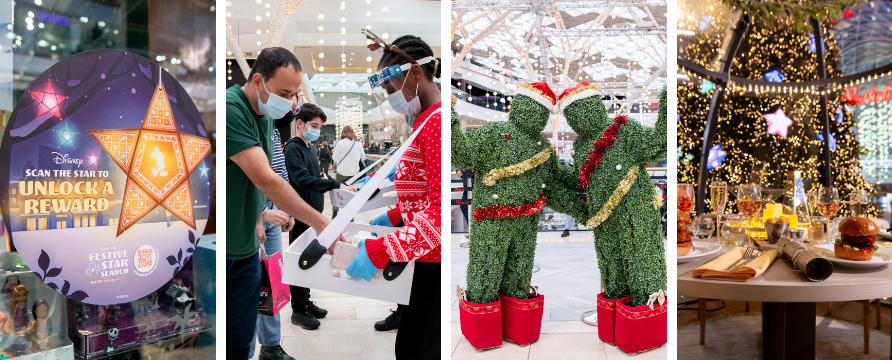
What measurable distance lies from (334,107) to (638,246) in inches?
55.4

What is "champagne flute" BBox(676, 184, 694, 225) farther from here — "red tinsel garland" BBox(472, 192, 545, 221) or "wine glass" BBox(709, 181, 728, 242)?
"red tinsel garland" BBox(472, 192, 545, 221)

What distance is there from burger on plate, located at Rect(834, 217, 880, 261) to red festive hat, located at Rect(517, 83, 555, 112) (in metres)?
1.08

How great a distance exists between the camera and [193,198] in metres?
1.76

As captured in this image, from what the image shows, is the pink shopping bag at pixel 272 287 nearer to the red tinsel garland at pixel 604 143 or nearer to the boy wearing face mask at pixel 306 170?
the boy wearing face mask at pixel 306 170

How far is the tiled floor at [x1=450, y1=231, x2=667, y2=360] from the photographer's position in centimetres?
200

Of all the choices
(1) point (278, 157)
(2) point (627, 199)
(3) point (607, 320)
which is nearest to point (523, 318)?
(3) point (607, 320)

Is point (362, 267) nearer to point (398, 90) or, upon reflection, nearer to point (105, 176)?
point (398, 90)

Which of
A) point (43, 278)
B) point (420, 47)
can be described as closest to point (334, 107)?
point (420, 47)

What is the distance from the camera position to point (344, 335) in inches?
68.1

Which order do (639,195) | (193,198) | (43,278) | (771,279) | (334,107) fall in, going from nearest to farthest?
(771,279), (43,278), (334,107), (193,198), (639,195)

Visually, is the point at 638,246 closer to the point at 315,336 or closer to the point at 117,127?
the point at 315,336

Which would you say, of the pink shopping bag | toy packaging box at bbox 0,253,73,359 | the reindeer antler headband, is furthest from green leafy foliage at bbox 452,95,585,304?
toy packaging box at bbox 0,253,73,359

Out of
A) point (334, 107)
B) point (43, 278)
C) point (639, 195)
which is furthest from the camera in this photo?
point (639, 195)

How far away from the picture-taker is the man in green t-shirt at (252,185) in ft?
5.16
